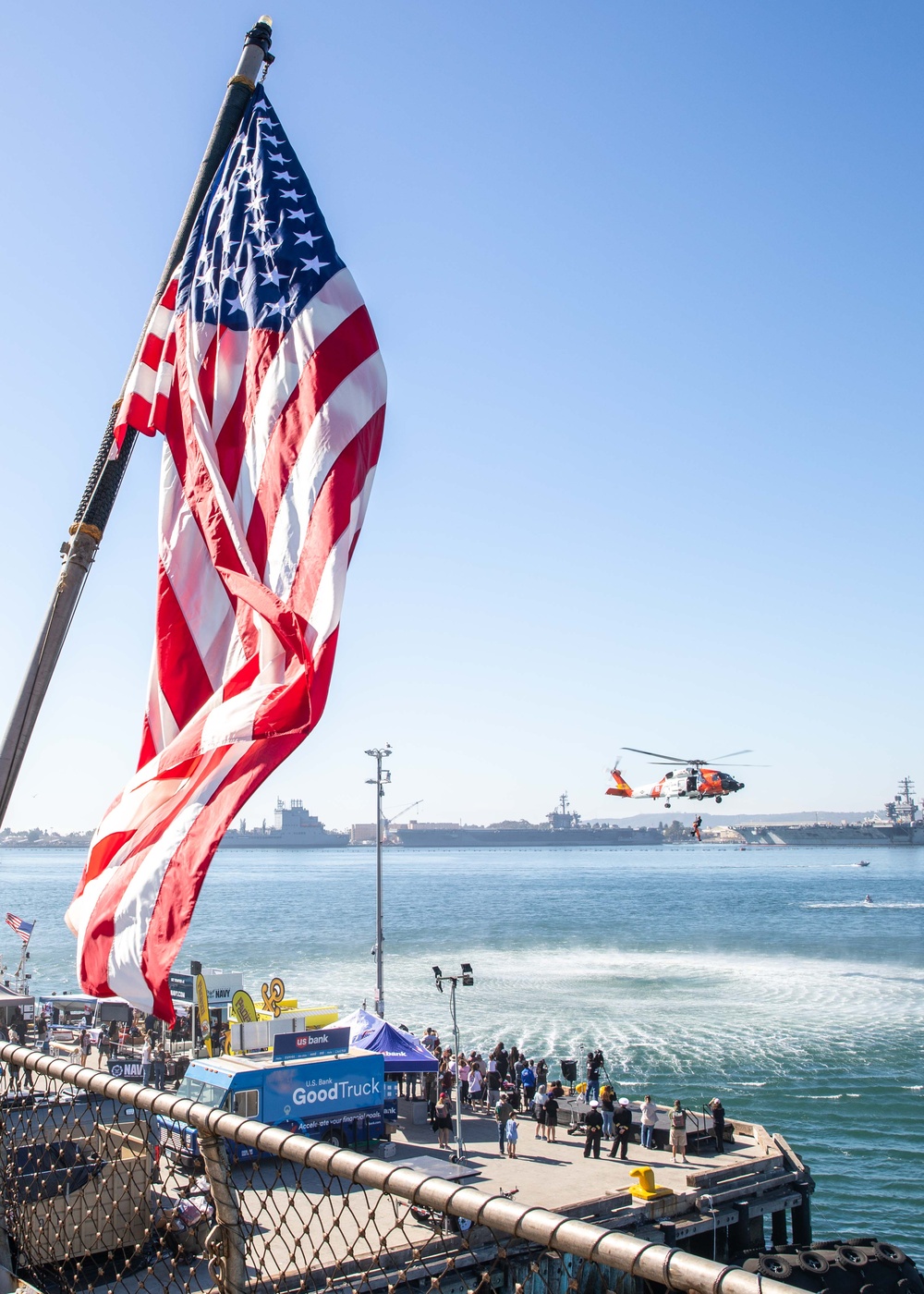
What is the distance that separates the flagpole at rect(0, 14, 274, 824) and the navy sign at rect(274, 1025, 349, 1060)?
15.6 meters

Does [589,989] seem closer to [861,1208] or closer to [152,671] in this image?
[861,1208]

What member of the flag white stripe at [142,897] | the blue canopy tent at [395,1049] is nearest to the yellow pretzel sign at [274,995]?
the blue canopy tent at [395,1049]

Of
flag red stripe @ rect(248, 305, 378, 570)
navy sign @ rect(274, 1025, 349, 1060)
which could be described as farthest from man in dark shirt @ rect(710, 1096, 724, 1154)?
flag red stripe @ rect(248, 305, 378, 570)

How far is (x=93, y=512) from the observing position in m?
5.73

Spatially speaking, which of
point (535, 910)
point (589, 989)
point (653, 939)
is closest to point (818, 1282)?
point (589, 989)

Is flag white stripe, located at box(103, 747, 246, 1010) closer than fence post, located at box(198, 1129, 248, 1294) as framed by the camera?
No

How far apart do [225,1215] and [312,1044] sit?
18.1 metres

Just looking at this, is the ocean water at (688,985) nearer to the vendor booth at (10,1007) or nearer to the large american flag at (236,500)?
the vendor booth at (10,1007)

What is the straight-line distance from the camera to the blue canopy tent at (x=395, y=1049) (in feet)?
71.1

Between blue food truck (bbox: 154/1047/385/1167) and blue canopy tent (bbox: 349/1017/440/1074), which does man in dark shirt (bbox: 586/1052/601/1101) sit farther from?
blue food truck (bbox: 154/1047/385/1167)

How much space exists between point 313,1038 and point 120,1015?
14.6m

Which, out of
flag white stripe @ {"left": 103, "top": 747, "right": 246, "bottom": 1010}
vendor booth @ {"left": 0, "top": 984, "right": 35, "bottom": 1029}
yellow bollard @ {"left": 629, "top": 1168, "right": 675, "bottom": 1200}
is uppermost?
flag white stripe @ {"left": 103, "top": 747, "right": 246, "bottom": 1010}

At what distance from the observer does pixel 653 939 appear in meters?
76.3

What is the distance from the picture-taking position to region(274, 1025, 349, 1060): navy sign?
19.6 m
